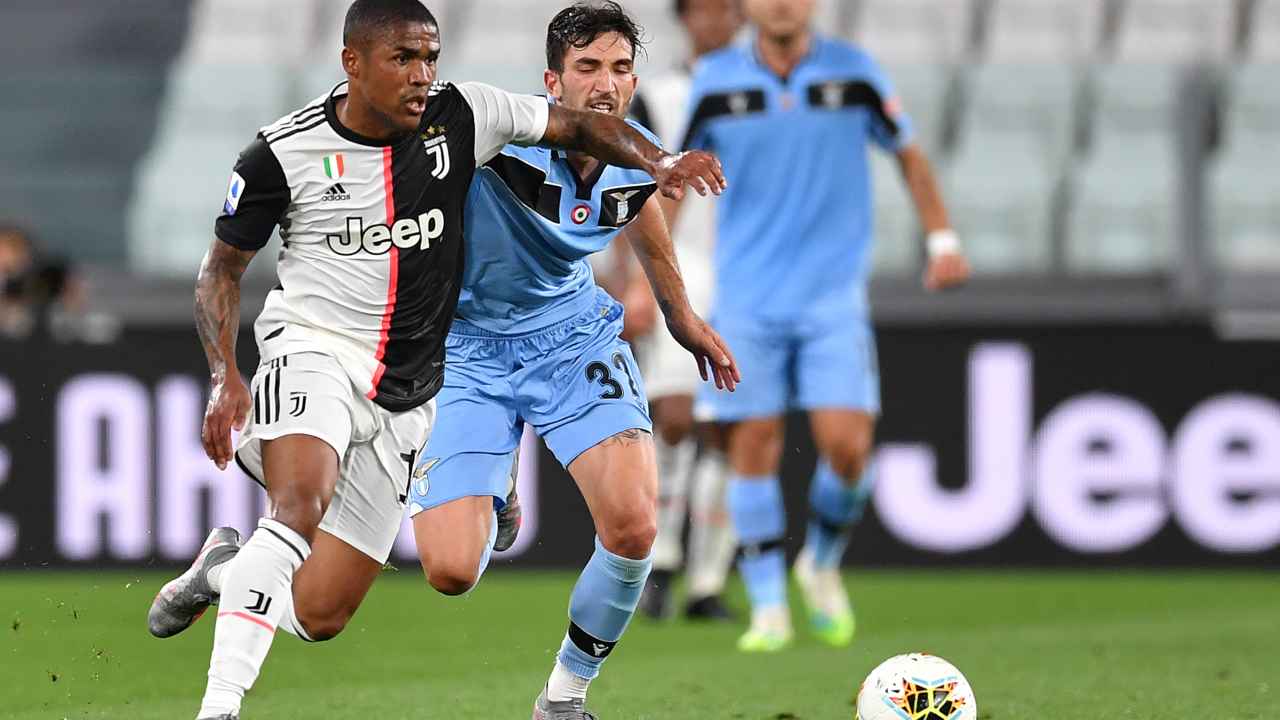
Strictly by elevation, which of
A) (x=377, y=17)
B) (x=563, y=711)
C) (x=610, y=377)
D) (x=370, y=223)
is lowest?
(x=563, y=711)

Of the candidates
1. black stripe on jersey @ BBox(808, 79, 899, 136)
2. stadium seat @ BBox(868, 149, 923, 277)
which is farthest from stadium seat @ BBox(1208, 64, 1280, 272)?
black stripe on jersey @ BBox(808, 79, 899, 136)

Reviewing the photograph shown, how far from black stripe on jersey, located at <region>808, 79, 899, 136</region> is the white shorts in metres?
3.02

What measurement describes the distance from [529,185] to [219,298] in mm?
933

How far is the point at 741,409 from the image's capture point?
7590 millimetres

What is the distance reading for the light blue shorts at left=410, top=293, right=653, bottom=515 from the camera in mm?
5375

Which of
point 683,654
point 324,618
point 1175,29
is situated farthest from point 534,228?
point 1175,29

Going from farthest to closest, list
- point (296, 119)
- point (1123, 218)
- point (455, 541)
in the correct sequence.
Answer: point (1123, 218) → point (455, 541) → point (296, 119)

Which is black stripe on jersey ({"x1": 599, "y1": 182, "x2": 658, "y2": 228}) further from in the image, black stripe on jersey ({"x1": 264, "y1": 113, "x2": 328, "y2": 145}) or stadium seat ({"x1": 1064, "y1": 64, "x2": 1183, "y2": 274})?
stadium seat ({"x1": 1064, "y1": 64, "x2": 1183, "y2": 274})

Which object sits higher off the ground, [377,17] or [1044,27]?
[377,17]

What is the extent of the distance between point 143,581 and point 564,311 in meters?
4.77

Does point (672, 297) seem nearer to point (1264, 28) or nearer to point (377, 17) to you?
point (377, 17)

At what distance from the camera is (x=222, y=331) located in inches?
Result: 184

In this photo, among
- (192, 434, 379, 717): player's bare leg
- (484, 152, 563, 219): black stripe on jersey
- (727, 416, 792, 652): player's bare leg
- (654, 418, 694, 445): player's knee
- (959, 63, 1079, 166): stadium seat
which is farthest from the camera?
(959, 63, 1079, 166): stadium seat

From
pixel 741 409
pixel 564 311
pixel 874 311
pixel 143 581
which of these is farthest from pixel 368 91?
pixel 874 311
